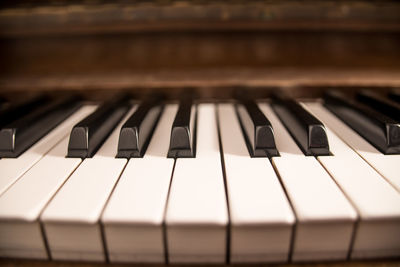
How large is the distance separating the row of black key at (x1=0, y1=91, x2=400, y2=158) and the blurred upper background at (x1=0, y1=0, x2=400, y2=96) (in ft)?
0.27

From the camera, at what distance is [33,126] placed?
2.47 ft

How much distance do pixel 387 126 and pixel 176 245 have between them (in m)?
0.53

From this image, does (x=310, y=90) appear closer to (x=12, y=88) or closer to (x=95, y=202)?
(x=95, y=202)

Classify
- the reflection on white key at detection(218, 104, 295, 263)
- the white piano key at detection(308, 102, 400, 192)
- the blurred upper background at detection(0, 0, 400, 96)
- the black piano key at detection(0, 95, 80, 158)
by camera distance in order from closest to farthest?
the reflection on white key at detection(218, 104, 295, 263) → the white piano key at detection(308, 102, 400, 192) → the black piano key at detection(0, 95, 80, 158) → the blurred upper background at detection(0, 0, 400, 96)

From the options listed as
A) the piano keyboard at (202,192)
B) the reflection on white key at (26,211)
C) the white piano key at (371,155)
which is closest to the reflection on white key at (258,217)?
the piano keyboard at (202,192)

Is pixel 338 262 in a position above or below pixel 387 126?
below

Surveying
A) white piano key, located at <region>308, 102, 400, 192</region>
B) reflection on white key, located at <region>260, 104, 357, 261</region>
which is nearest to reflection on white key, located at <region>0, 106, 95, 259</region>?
reflection on white key, located at <region>260, 104, 357, 261</region>

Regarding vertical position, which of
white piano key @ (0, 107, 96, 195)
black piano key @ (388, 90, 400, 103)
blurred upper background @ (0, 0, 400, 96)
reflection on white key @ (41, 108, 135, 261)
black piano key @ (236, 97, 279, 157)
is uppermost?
blurred upper background @ (0, 0, 400, 96)

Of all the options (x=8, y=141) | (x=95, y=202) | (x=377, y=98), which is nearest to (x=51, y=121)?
(x=8, y=141)

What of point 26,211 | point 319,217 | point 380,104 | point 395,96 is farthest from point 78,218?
point 395,96

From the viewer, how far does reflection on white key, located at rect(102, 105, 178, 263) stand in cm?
45

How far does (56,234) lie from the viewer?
47cm

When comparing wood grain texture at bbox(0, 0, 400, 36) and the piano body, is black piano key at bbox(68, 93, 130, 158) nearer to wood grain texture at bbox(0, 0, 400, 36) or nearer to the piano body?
the piano body

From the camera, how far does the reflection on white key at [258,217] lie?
44 cm
